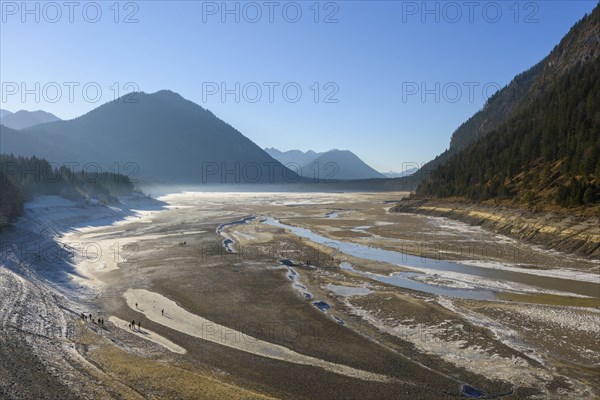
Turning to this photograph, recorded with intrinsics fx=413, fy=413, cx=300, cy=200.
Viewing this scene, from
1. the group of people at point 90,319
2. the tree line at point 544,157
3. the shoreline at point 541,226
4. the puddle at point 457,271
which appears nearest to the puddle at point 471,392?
the puddle at point 457,271

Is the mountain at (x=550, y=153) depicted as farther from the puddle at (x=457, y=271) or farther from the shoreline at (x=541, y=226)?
the puddle at (x=457, y=271)

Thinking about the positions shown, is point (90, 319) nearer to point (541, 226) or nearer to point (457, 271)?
point (457, 271)

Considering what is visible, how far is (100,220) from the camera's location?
76750mm

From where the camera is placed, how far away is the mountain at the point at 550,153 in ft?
186

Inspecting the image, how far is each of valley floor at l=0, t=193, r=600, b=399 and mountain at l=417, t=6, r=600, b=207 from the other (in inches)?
725

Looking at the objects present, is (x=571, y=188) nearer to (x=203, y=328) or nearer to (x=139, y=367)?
(x=203, y=328)

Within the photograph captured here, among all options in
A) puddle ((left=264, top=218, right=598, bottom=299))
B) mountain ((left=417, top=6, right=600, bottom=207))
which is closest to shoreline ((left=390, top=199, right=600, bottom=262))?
mountain ((left=417, top=6, right=600, bottom=207))

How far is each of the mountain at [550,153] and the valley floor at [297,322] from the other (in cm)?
1841

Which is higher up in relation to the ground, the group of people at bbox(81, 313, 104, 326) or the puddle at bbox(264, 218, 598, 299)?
the puddle at bbox(264, 218, 598, 299)

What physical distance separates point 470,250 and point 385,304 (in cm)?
2310

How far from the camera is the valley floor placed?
15.9 meters

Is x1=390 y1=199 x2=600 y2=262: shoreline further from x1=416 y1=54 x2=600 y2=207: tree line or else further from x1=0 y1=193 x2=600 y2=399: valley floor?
x1=416 y1=54 x2=600 y2=207: tree line

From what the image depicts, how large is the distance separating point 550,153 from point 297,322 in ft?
225

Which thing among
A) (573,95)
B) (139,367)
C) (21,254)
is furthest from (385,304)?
(573,95)
